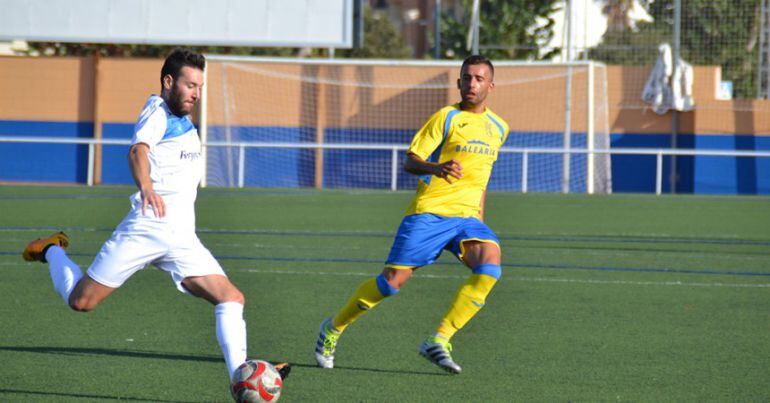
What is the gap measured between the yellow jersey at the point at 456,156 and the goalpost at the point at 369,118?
2149cm

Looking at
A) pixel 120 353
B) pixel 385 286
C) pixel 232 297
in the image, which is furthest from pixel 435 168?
pixel 120 353

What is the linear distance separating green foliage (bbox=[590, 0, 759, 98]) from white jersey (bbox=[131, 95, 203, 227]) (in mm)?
25237

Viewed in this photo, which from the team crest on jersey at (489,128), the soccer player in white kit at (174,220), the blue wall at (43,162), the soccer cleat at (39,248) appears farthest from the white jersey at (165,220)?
the blue wall at (43,162)

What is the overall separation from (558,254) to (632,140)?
62.2 ft

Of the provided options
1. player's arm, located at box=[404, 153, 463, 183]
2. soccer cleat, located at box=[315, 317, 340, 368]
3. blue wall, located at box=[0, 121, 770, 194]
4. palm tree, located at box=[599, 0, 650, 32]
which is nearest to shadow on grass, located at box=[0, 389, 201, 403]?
soccer cleat, located at box=[315, 317, 340, 368]

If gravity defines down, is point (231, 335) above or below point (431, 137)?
below

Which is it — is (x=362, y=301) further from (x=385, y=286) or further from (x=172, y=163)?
(x=172, y=163)

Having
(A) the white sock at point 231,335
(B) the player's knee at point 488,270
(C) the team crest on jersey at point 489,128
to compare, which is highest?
(C) the team crest on jersey at point 489,128

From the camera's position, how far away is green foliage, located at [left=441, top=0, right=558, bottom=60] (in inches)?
1490

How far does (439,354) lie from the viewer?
683 centimetres

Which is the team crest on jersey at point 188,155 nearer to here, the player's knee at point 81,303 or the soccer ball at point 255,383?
the player's knee at point 81,303

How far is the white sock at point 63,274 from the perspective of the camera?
6363 millimetres

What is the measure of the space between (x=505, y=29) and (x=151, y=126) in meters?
33.1

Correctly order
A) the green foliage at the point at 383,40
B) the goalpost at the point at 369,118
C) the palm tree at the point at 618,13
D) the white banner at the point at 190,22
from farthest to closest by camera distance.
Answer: the palm tree at the point at 618,13 → the green foliage at the point at 383,40 → the goalpost at the point at 369,118 → the white banner at the point at 190,22
